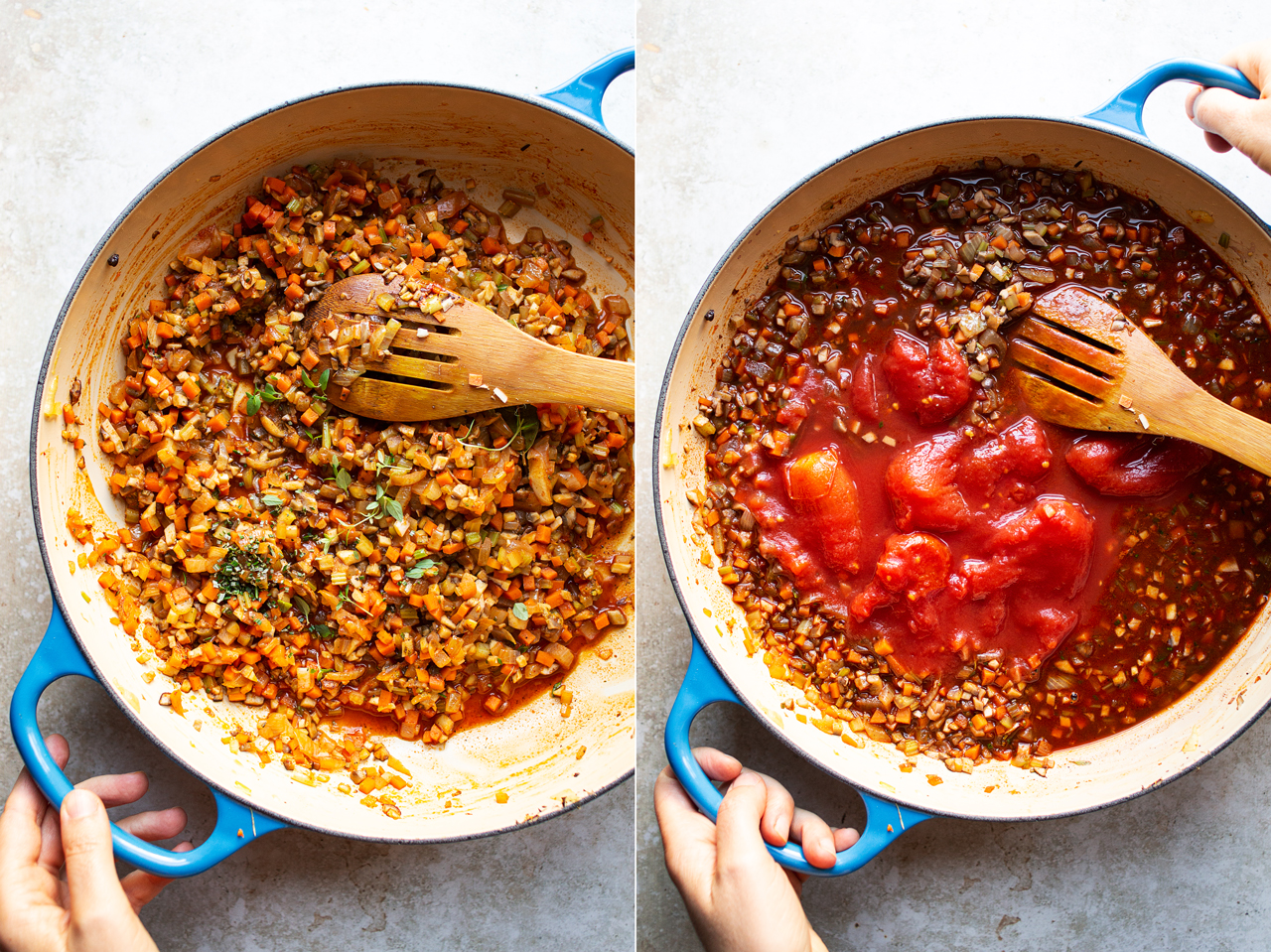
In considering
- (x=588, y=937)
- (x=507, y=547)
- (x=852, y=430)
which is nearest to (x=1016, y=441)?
(x=852, y=430)

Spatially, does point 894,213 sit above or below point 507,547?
above

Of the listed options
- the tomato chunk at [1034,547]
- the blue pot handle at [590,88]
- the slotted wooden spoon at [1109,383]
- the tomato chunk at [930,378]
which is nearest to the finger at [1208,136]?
the slotted wooden spoon at [1109,383]

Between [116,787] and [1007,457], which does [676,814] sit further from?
[116,787]

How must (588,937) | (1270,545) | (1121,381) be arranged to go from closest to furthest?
1. (1121,381)
2. (1270,545)
3. (588,937)

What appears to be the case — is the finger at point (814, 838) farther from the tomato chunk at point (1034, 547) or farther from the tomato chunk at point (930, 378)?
the tomato chunk at point (930, 378)

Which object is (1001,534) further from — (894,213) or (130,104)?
(130,104)

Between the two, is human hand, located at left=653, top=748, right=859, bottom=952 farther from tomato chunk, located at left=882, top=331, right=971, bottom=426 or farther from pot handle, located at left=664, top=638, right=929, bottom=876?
tomato chunk, located at left=882, top=331, right=971, bottom=426
